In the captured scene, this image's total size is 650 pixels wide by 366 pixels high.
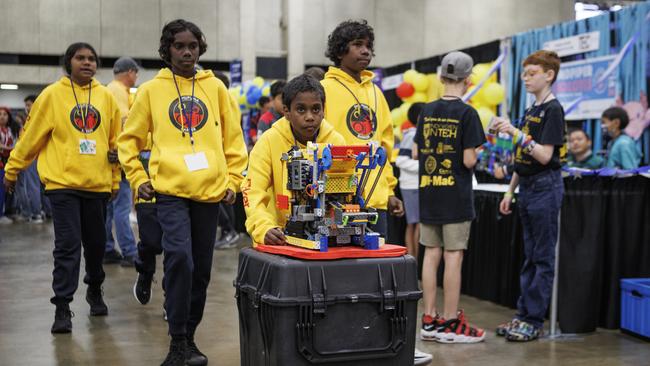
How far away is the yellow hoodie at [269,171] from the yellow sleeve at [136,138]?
828 mm

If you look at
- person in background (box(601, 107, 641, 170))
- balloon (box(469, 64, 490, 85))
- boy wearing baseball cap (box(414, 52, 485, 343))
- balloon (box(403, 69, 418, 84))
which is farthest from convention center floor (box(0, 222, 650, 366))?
balloon (box(403, 69, 418, 84))

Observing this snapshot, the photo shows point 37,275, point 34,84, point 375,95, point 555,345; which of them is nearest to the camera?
point 375,95

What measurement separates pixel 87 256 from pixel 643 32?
5.27m

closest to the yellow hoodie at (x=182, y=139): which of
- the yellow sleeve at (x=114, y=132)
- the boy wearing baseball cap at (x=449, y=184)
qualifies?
the yellow sleeve at (x=114, y=132)

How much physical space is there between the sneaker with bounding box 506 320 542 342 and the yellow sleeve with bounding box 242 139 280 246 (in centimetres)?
204

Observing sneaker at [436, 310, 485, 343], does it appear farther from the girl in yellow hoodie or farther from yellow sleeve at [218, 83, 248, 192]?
the girl in yellow hoodie

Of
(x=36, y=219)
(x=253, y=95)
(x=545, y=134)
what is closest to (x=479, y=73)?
(x=253, y=95)

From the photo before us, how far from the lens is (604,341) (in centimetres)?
446

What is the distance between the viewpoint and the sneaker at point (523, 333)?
4387 mm

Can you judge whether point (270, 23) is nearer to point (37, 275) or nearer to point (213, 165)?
point (37, 275)

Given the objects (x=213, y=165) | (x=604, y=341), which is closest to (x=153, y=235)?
(x=213, y=165)

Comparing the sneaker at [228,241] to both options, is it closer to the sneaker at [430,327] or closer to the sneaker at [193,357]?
the sneaker at [430,327]

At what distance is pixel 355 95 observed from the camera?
12.1ft

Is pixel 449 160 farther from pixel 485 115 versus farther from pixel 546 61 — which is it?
pixel 485 115
